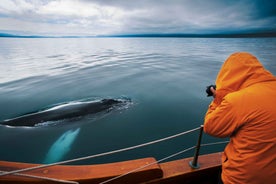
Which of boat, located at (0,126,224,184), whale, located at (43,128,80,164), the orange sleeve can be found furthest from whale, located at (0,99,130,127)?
the orange sleeve

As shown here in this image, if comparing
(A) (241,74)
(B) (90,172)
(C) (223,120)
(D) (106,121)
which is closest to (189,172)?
(C) (223,120)

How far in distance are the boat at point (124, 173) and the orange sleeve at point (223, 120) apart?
3.43 ft

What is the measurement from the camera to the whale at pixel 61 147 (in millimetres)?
5343

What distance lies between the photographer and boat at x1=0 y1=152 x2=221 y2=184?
2203 mm

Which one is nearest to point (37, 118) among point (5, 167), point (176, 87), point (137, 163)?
point (5, 167)

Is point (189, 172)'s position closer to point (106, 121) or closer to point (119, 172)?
point (119, 172)

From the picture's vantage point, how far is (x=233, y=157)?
83.5 inches

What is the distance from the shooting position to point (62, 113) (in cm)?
760

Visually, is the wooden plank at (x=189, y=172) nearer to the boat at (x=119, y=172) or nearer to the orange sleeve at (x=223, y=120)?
the boat at (x=119, y=172)

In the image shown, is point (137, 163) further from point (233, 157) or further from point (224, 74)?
point (224, 74)

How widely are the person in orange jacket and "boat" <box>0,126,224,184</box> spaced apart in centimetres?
77

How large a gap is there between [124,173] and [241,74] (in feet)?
6.55

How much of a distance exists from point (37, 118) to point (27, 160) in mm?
2309

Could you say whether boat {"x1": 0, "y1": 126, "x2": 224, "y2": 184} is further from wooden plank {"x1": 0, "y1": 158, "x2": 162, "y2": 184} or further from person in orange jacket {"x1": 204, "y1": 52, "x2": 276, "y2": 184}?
person in orange jacket {"x1": 204, "y1": 52, "x2": 276, "y2": 184}
